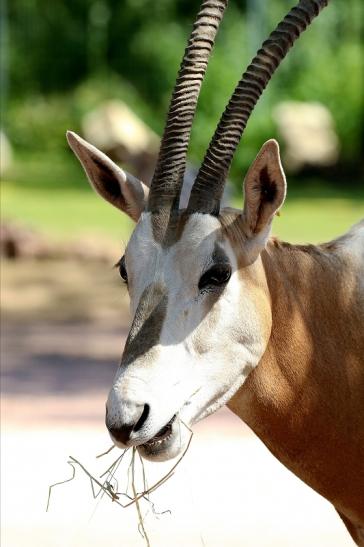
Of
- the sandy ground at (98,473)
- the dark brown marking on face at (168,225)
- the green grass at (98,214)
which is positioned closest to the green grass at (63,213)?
the green grass at (98,214)

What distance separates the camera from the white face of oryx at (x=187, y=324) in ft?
14.4

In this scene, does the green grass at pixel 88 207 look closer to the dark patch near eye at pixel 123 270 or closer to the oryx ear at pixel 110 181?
the oryx ear at pixel 110 181

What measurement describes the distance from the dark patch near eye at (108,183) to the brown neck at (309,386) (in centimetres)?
62

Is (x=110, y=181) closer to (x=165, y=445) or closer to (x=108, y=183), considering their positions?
(x=108, y=183)

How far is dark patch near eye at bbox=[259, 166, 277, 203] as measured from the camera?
4.63m

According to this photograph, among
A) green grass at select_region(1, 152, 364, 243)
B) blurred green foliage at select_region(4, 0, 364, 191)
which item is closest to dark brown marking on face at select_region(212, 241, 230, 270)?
green grass at select_region(1, 152, 364, 243)

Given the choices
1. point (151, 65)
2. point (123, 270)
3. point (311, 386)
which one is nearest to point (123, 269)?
point (123, 270)

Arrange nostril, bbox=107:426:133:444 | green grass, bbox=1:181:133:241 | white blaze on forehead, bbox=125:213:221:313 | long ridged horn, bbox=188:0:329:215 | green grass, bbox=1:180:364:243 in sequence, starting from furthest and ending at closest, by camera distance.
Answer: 1. green grass, bbox=1:181:133:241
2. green grass, bbox=1:180:364:243
3. long ridged horn, bbox=188:0:329:215
4. white blaze on forehead, bbox=125:213:221:313
5. nostril, bbox=107:426:133:444

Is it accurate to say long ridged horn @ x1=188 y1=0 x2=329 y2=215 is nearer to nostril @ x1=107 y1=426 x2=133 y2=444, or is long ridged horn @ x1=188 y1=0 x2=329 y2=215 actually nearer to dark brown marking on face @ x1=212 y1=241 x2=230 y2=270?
dark brown marking on face @ x1=212 y1=241 x2=230 y2=270

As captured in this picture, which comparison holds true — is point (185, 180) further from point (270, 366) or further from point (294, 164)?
point (294, 164)

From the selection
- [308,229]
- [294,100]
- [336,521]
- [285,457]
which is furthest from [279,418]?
[294,100]

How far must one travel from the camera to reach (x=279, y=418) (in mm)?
4887

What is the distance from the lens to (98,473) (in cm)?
814

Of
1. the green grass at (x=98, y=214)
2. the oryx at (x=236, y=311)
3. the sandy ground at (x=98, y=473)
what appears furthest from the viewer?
the green grass at (x=98, y=214)
